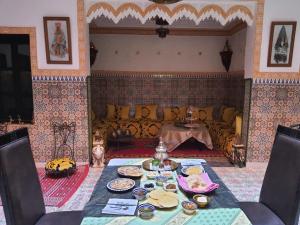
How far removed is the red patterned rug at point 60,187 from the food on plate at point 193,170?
1.71 meters

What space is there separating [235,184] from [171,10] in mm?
2789

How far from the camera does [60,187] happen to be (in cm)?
335

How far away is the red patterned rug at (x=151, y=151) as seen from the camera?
4832mm

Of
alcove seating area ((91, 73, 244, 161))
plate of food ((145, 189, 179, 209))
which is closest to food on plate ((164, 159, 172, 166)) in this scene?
plate of food ((145, 189, 179, 209))

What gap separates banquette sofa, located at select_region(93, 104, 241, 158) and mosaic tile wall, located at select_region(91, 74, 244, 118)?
220 mm

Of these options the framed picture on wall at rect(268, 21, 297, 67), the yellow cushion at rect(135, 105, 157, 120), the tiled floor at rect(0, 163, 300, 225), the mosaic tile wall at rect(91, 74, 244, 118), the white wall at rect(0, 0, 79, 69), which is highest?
the white wall at rect(0, 0, 79, 69)

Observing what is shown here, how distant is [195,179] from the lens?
1791 mm

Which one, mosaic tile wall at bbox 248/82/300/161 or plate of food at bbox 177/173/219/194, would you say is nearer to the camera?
plate of food at bbox 177/173/219/194

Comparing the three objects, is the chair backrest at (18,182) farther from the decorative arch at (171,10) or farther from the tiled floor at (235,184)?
the decorative arch at (171,10)

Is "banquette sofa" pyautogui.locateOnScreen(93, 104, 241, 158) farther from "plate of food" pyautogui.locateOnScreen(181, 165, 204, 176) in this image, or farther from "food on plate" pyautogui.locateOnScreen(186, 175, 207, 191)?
"food on plate" pyautogui.locateOnScreen(186, 175, 207, 191)

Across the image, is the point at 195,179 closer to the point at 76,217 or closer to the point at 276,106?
the point at 76,217

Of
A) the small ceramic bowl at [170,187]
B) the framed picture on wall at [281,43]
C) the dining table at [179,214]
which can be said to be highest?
the framed picture on wall at [281,43]

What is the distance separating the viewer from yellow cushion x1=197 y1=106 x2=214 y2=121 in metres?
6.32

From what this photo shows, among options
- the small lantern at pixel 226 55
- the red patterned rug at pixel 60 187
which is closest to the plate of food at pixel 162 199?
the red patterned rug at pixel 60 187
